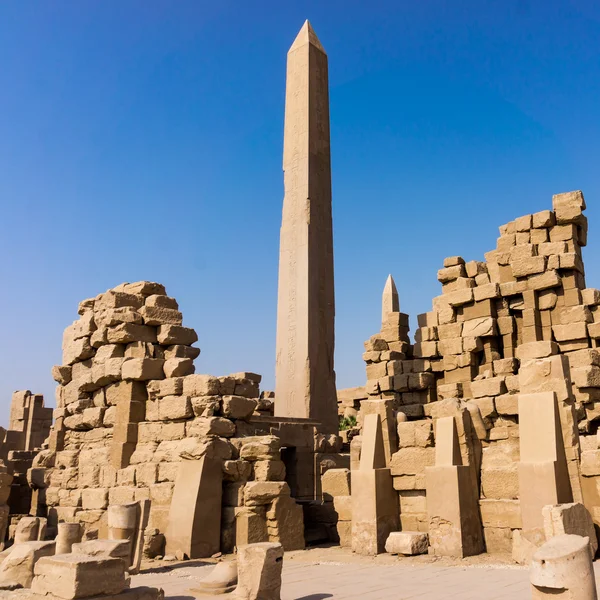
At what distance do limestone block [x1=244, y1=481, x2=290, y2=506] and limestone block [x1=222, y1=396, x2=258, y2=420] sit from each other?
3.60 feet

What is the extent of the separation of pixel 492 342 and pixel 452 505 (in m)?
7.29

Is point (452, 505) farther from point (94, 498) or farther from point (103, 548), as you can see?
point (94, 498)

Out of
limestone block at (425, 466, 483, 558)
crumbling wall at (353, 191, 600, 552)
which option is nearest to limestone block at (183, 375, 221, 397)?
crumbling wall at (353, 191, 600, 552)

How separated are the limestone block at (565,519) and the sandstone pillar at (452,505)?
1.14 metres

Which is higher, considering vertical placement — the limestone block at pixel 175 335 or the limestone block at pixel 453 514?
the limestone block at pixel 175 335

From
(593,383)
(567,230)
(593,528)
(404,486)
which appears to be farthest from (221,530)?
(567,230)

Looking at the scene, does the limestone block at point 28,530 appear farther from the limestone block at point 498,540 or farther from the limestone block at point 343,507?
the limestone block at point 498,540

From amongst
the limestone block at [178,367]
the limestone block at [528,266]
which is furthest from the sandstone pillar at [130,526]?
the limestone block at [528,266]

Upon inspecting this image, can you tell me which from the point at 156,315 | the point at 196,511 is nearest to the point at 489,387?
the point at 156,315

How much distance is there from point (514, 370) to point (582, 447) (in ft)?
19.7

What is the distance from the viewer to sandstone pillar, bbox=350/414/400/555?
8445mm

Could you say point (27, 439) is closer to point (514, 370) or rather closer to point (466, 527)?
point (514, 370)

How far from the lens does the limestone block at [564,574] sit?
4.26 meters

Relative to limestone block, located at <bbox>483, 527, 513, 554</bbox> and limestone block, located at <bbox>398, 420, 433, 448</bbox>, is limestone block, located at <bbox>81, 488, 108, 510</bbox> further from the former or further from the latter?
limestone block, located at <bbox>483, 527, 513, 554</bbox>
